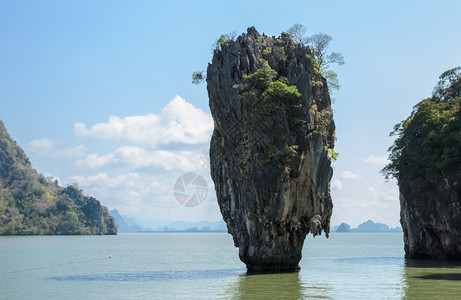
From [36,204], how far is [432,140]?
433ft

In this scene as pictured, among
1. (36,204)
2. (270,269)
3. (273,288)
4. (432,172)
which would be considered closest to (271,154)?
(270,269)

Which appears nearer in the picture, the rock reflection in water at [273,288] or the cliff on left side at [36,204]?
the rock reflection in water at [273,288]

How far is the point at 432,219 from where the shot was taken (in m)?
43.9

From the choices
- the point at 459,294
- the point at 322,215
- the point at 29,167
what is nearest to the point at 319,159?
the point at 322,215

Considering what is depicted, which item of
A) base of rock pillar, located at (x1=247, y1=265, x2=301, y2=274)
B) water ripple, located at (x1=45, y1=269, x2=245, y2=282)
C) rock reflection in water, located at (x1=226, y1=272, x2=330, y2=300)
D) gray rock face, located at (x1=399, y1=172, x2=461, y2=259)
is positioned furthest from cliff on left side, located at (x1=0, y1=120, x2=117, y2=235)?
rock reflection in water, located at (x1=226, y1=272, x2=330, y2=300)

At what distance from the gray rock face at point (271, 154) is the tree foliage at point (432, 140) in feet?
38.5

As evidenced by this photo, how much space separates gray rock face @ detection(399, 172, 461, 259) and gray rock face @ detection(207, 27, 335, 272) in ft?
39.4

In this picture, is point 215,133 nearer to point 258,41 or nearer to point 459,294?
point 258,41

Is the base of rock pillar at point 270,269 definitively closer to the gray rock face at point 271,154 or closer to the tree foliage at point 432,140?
the gray rock face at point 271,154

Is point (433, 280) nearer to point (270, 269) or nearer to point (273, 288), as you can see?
point (270, 269)

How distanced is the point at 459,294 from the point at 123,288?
1665 cm

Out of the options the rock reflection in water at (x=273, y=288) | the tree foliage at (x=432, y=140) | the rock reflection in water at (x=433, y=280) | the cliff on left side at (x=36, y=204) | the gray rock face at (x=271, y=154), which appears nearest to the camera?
the rock reflection in water at (x=273, y=288)

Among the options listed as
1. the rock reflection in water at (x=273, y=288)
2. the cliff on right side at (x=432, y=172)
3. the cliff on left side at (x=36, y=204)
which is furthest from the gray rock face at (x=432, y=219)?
the cliff on left side at (x=36, y=204)

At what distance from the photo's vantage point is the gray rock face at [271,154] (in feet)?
107
